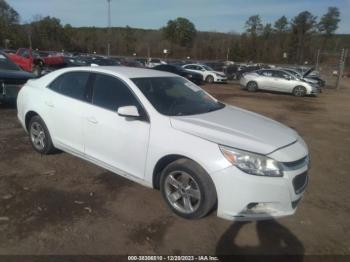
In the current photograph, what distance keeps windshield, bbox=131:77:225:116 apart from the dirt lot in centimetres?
117

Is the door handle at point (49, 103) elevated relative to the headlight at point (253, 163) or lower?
elevated

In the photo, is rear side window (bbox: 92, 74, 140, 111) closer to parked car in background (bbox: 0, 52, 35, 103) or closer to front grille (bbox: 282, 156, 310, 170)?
front grille (bbox: 282, 156, 310, 170)

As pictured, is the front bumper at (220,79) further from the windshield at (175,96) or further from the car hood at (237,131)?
the car hood at (237,131)

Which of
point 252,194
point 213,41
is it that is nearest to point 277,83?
point 252,194

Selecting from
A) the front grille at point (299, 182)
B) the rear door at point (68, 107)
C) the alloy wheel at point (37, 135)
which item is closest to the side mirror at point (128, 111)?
the rear door at point (68, 107)

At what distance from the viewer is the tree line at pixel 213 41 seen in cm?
8969

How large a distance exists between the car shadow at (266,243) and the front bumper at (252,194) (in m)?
0.25

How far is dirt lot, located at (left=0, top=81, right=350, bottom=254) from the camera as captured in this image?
3.42m

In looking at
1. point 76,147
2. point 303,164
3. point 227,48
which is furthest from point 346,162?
point 227,48

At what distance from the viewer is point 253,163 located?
138 inches

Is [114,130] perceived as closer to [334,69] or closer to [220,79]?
[220,79]

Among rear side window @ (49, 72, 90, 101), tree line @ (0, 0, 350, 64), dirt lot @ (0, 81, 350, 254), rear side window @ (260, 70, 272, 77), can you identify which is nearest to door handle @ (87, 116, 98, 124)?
rear side window @ (49, 72, 90, 101)

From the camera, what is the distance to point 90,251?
3.28 metres

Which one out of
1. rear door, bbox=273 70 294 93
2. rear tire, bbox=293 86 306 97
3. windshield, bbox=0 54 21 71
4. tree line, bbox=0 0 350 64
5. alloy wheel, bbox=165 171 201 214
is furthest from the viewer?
tree line, bbox=0 0 350 64
